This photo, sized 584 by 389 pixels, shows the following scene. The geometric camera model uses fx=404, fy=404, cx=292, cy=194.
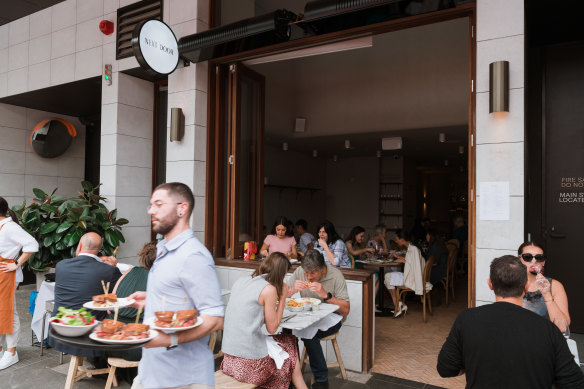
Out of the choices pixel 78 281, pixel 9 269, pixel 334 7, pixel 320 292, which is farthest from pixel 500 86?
pixel 9 269

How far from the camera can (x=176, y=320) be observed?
1.61 m

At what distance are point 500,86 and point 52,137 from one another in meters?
8.21

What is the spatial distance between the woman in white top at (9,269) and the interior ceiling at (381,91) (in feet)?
17.9

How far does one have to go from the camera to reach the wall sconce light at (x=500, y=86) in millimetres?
3492

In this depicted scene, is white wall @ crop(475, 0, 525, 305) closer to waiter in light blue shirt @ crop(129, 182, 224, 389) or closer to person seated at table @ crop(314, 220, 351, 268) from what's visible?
person seated at table @ crop(314, 220, 351, 268)

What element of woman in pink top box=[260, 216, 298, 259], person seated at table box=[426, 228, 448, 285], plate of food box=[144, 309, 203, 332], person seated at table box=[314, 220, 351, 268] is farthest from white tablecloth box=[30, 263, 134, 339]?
person seated at table box=[426, 228, 448, 285]

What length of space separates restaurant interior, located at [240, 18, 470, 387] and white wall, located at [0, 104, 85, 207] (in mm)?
4318

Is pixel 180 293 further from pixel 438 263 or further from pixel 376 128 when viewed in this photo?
pixel 376 128

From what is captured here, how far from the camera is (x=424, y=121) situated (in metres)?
8.34

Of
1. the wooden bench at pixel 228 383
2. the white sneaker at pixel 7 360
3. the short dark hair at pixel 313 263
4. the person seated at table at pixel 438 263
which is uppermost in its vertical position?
the short dark hair at pixel 313 263

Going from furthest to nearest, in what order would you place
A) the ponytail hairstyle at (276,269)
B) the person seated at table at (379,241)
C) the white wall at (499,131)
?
the person seated at table at (379,241)
the white wall at (499,131)
the ponytail hairstyle at (276,269)

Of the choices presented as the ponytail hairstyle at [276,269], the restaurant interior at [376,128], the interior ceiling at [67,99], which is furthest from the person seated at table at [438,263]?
the interior ceiling at [67,99]

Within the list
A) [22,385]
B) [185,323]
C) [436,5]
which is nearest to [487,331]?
[185,323]

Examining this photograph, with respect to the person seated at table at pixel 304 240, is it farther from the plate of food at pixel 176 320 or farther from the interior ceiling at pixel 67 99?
the plate of food at pixel 176 320
